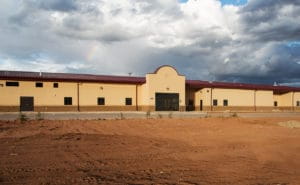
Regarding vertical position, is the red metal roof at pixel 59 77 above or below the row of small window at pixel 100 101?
above

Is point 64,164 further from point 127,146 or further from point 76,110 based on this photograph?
point 76,110

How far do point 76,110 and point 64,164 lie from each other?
1235 inches

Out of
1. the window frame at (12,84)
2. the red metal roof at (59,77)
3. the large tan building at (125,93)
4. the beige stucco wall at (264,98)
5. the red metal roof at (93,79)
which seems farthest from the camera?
the beige stucco wall at (264,98)

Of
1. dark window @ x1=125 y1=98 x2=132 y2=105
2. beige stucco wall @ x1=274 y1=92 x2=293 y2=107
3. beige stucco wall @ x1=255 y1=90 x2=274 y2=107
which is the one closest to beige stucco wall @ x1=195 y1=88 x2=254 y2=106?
beige stucco wall @ x1=255 y1=90 x2=274 y2=107

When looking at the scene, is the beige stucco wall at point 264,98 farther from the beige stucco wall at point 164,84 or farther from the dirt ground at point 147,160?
the dirt ground at point 147,160

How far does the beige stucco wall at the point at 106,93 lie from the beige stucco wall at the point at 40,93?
1.13m

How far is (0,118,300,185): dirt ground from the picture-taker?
9.14m

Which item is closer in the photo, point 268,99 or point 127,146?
point 127,146

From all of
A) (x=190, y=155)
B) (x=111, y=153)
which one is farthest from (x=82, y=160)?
(x=190, y=155)

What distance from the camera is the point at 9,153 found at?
12.9 metres

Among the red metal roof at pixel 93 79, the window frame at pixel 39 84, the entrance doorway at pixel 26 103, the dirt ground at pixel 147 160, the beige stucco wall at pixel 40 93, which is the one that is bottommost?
the dirt ground at pixel 147 160

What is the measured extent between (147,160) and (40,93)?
1214 inches

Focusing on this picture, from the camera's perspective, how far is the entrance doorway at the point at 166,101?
45094 millimetres

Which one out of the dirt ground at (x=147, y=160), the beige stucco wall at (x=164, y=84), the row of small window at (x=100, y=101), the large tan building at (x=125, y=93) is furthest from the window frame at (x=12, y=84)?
the dirt ground at (x=147, y=160)
